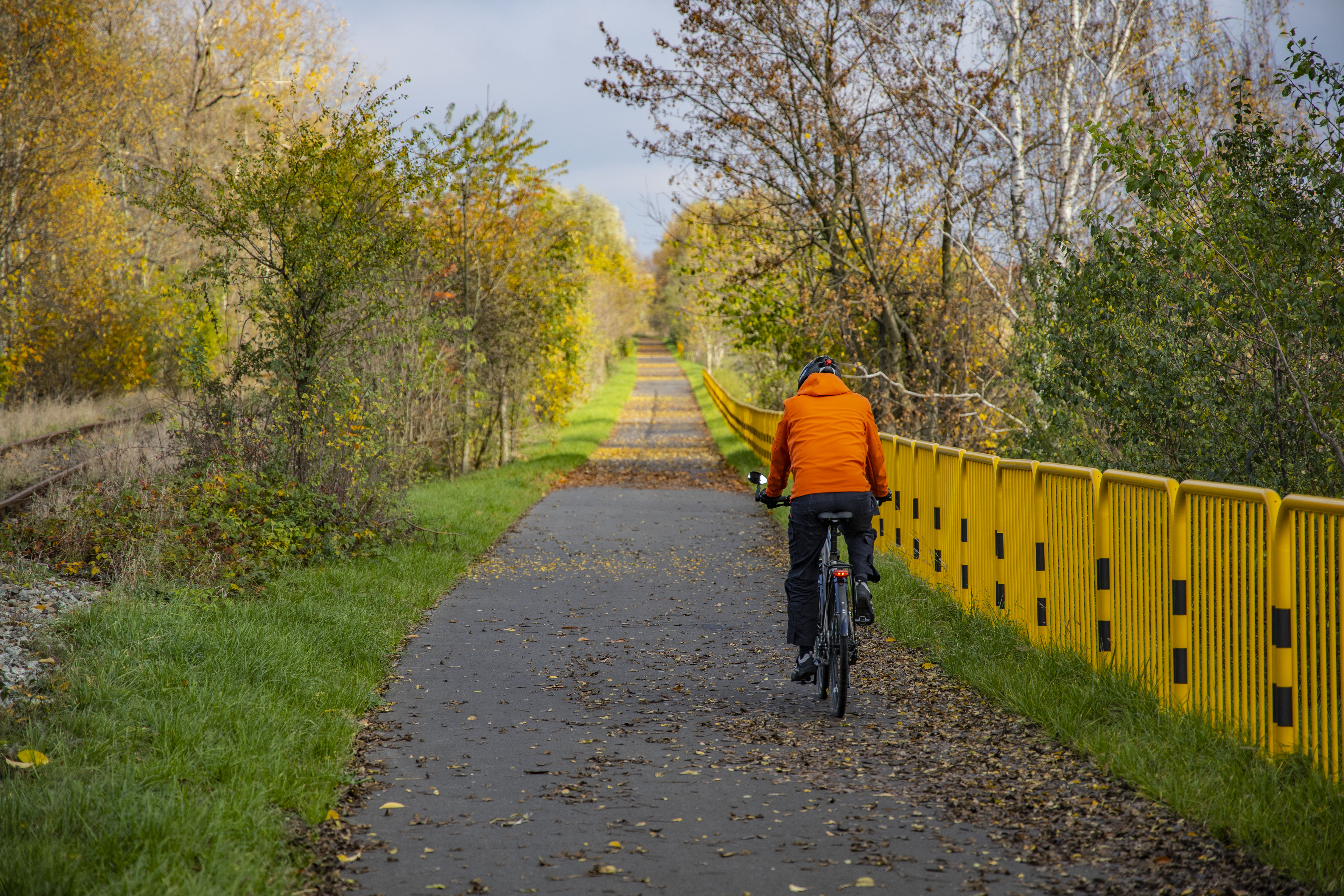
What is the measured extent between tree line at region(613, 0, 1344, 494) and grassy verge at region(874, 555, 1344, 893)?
227cm

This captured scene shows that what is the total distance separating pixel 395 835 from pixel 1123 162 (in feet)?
21.9

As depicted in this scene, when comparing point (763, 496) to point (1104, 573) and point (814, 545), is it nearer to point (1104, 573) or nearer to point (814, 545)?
point (814, 545)

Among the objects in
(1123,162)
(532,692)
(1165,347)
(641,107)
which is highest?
(641,107)

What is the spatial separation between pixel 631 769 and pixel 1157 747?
Result: 2.39 m

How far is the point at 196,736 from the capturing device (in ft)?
17.2

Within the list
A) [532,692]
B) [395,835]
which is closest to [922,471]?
[532,692]

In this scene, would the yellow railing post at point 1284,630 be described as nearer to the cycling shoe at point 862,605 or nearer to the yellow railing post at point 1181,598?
the yellow railing post at point 1181,598

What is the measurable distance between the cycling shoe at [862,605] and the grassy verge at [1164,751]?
0.75 m

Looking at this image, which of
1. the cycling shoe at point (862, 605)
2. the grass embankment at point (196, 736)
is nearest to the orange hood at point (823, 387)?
the cycling shoe at point (862, 605)

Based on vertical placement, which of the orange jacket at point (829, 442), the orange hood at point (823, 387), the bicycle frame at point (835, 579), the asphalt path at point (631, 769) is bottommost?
the asphalt path at point (631, 769)

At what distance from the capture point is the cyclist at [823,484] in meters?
6.71

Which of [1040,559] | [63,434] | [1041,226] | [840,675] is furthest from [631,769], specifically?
[63,434]

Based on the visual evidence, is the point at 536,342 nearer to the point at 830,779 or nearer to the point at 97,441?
the point at 97,441

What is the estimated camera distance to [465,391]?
21.6 meters
